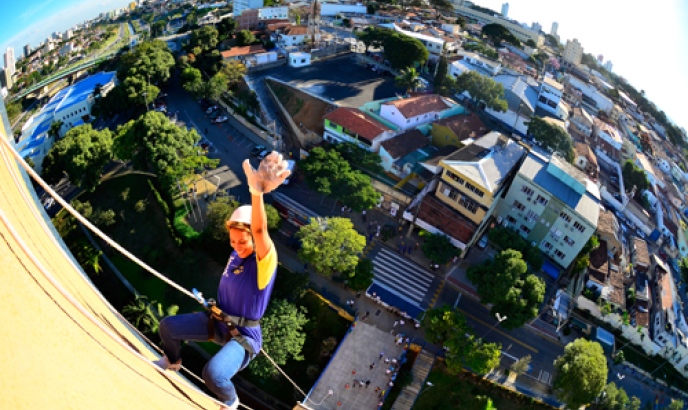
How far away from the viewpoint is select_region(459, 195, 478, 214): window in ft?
73.2

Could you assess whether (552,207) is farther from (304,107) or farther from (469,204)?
(304,107)

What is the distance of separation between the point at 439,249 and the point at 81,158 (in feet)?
70.7

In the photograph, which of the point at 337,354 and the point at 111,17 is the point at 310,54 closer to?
the point at 337,354

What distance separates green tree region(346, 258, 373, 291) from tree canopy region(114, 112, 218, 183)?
1086 cm

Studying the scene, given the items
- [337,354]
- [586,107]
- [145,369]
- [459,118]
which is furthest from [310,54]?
[145,369]

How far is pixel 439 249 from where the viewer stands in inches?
832

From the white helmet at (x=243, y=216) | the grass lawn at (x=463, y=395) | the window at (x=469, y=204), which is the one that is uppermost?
the white helmet at (x=243, y=216)

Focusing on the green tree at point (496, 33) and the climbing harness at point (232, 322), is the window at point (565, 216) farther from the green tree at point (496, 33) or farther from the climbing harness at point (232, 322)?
the green tree at point (496, 33)

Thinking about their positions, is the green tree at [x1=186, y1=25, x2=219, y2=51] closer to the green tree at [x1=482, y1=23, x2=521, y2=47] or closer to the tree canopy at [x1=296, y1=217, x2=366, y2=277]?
the tree canopy at [x1=296, y1=217, x2=366, y2=277]

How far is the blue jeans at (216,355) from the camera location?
438cm

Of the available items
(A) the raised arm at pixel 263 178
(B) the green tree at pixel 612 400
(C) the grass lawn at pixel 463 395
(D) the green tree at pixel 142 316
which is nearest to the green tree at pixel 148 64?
(D) the green tree at pixel 142 316

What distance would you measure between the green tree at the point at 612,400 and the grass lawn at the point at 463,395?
91.4 inches

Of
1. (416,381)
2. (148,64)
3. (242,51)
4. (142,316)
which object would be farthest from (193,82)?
(416,381)

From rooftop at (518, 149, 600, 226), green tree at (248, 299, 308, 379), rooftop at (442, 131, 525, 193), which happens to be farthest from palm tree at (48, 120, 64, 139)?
rooftop at (518, 149, 600, 226)
